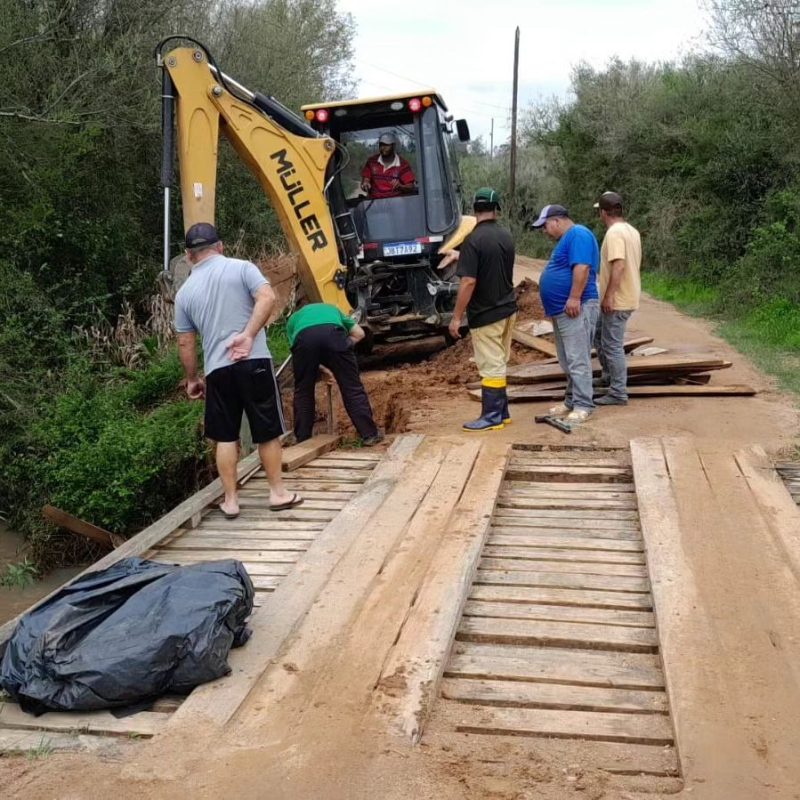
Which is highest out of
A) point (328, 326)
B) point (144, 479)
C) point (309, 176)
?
point (309, 176)

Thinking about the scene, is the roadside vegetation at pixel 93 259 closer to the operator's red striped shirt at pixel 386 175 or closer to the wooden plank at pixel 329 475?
the wooden plank at pixel 329 475

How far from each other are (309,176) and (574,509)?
4.96 metres

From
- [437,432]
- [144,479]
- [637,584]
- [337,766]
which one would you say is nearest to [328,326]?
[437,432]

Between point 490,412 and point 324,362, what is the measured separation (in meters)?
1.41

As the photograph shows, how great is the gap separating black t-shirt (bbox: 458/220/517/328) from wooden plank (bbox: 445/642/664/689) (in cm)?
372

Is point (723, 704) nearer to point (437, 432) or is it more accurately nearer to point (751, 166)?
point (437, 432)

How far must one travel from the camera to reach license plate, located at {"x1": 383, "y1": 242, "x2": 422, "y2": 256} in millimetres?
10289

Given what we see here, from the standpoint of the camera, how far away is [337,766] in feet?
9.60

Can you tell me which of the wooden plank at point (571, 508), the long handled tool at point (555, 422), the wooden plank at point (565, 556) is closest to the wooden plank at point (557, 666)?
the wooden plank at point (565, 556)

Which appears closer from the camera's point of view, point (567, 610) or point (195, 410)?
point (567, 610)

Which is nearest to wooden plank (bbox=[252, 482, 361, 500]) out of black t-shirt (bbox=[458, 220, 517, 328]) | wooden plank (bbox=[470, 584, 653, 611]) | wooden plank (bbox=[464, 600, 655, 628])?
wooden plank (bbox=[470, 584, 653, 611])

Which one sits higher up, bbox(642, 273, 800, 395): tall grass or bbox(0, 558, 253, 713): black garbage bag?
bbox(642, 273, 800, 395): tall grass

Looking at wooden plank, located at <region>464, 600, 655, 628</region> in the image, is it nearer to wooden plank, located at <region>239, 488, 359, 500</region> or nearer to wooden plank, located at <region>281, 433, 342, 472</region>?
wooden plank, located at <region>239, 488, 359, 500</region>

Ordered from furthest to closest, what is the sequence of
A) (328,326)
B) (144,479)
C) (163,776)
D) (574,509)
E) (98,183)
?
(98,183) → (144,479) → (328,326) → (574,509) → (163,776)
